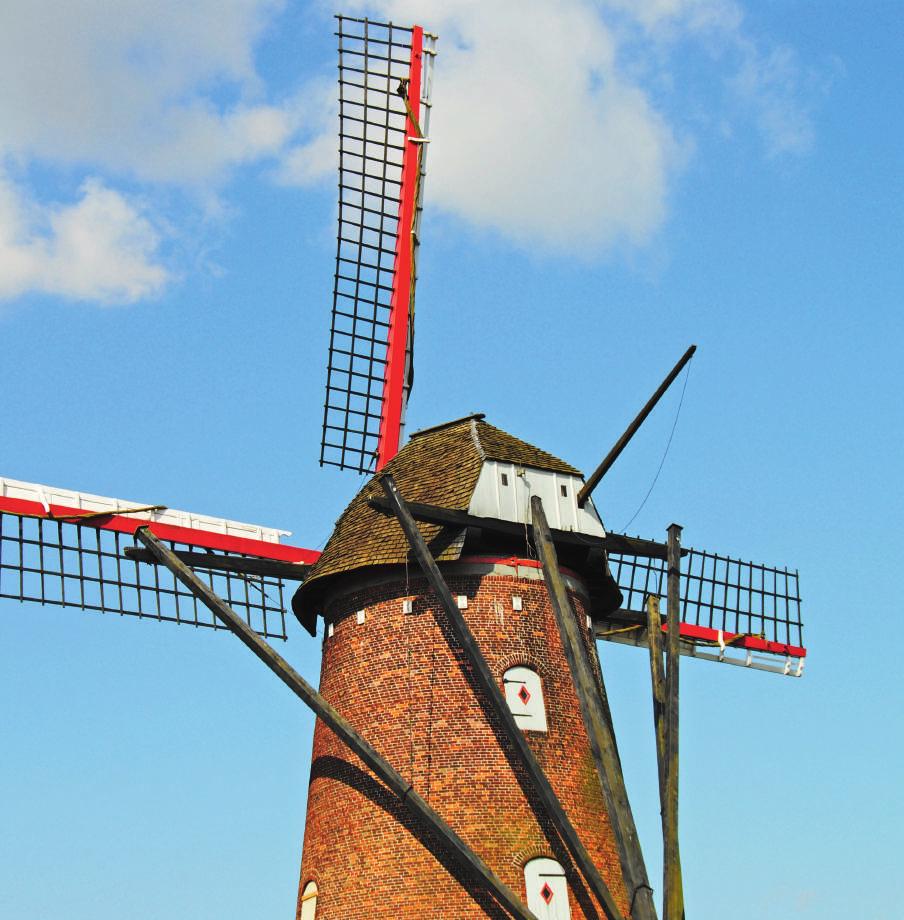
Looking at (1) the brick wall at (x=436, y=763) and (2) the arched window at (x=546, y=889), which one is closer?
(2) the arched window at (x=546, y=889)

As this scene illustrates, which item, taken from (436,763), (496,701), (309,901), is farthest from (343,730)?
(309,901)

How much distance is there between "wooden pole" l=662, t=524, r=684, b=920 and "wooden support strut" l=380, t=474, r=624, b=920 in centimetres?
60

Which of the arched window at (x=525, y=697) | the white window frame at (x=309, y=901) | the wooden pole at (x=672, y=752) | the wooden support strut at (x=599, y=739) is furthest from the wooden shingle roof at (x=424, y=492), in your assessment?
the white window frame at (x=309, y=901)

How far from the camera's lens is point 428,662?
16609mm

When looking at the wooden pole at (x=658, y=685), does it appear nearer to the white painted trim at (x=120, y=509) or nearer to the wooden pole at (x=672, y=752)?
the wooden pole at (x=672, y=752)

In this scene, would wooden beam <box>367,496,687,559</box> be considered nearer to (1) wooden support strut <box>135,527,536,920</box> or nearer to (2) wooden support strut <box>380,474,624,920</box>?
(2) wooden support strut <box>380,474,624,920</box>

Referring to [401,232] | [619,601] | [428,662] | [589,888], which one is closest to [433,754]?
[428,662]

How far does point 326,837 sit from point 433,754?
72.4 inches

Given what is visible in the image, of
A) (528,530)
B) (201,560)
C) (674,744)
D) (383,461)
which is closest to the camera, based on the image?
(674,744)

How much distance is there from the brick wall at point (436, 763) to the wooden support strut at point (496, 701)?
13.3 inches

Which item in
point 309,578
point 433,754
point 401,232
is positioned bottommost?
point 433,754

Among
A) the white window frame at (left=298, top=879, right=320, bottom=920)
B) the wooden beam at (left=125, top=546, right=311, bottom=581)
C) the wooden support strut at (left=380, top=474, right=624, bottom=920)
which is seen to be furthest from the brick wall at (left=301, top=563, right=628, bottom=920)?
the wooden beam at (left=125, top=546, right=311, bottom=581)

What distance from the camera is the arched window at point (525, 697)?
16.4 m

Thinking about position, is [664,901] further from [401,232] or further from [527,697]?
[401,232]
